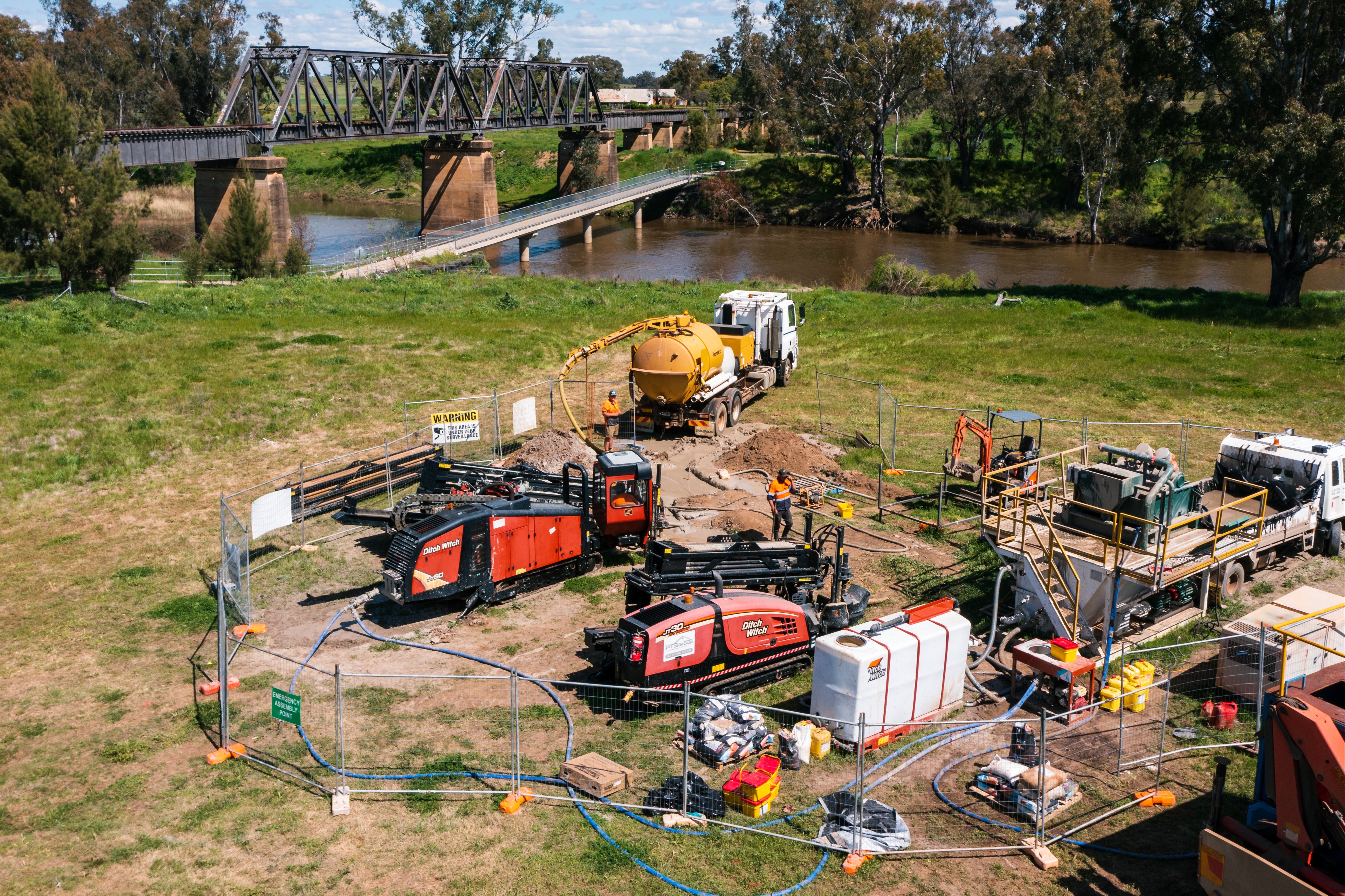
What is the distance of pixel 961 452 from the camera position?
26.8 metres

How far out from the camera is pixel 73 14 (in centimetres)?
10600

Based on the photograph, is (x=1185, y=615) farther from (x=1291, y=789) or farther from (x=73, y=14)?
(x=73, y=14)

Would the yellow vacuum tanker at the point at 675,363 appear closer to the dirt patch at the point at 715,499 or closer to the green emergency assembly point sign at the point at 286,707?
the dirt patch at the point at 715,499

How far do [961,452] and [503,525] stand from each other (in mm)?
13432

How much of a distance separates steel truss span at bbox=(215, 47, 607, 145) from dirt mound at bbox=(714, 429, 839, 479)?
47.8 meters

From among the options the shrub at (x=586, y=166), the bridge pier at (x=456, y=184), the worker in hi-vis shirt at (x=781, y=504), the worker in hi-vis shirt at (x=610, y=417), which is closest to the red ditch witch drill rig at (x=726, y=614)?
the worker in hi-vis shirt at (x=781, y=504)

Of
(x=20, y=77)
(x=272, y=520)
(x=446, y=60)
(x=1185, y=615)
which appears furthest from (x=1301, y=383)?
(x=20, y=77)

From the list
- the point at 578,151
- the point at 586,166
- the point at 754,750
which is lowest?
the point at 754,750

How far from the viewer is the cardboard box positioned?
42.0 feet

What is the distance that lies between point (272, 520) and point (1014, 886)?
48.3 feet

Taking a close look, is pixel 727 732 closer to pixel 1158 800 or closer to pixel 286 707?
pixel 1158 800

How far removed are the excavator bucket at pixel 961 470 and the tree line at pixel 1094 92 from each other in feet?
82.3

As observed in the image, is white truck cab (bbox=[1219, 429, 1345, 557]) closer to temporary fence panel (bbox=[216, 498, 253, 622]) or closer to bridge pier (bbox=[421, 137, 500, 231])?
temporary fence panel (bbox=[216, 498, 253, 622])

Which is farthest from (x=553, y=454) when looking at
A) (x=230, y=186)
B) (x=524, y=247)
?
(x=524, y=247)
